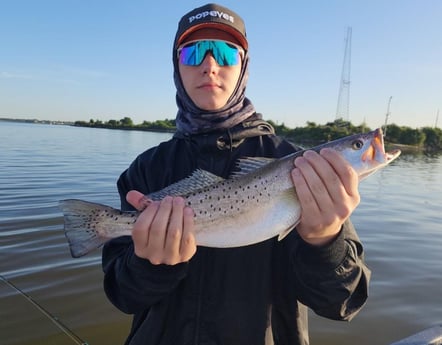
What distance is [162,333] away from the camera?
2.78 m

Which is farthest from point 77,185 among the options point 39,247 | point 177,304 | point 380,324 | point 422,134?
point 422,134

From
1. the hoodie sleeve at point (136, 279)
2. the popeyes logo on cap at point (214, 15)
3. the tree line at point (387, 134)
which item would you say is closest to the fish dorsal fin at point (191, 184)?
the hoodie sleeve at point (136, 279)

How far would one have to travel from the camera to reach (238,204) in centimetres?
304

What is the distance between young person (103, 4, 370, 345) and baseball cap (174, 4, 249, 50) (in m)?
0.01

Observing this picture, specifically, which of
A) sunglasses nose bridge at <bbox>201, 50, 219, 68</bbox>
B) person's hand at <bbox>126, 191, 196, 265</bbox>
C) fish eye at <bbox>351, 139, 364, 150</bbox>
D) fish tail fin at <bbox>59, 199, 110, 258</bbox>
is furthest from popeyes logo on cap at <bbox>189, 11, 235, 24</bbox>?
fish tail fin at <bbox>59, 199, 110, 258</bbox>

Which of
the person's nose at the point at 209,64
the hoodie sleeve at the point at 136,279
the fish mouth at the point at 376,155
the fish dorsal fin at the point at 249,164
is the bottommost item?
the hoodie sleeve at the point at 136,279

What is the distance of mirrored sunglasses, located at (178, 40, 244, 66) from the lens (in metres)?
3.24

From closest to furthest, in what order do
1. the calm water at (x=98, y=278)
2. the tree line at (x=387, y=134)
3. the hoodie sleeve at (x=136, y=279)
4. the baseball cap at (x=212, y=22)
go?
the hoodie sleeve at (x=136, y=279), the baseball cap at (x=212, y=22), the calm water at (x=98, y=278), the tree line at (x=387, y=134)

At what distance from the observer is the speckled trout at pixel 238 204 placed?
112 inches

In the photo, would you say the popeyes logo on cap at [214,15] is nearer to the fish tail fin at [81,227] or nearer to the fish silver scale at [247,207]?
the fish silver scale at [247,207]

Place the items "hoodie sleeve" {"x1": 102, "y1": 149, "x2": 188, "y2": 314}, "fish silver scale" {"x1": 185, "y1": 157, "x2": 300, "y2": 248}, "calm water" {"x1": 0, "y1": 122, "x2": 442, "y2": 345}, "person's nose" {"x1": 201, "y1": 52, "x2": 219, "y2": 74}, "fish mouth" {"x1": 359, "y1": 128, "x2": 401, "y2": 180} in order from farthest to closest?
"calm water" {"x1": 0, "y1": 122, "x2": 442, "y2": 345} → "person's nose" {"x1": 201, "y1": 52, "x2": 219, "y2": 74} → "fish mouth" {"x1": 359, "y1": 128, "x2": 401, "y2": 180} → "fish silver scale" {"x1": 185, "y1": 157, "x2": 300, "y2": 248} → "hoodie sleeve" {"x1": 102, "y1": 149, "x2": 188, "y2": 314}

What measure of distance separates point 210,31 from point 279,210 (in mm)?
1750

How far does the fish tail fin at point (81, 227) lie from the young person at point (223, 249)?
24 cm

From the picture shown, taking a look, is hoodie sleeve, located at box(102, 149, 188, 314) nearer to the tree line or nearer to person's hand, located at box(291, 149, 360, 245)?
person's hand, located at box(291, 149, 360, 245)
